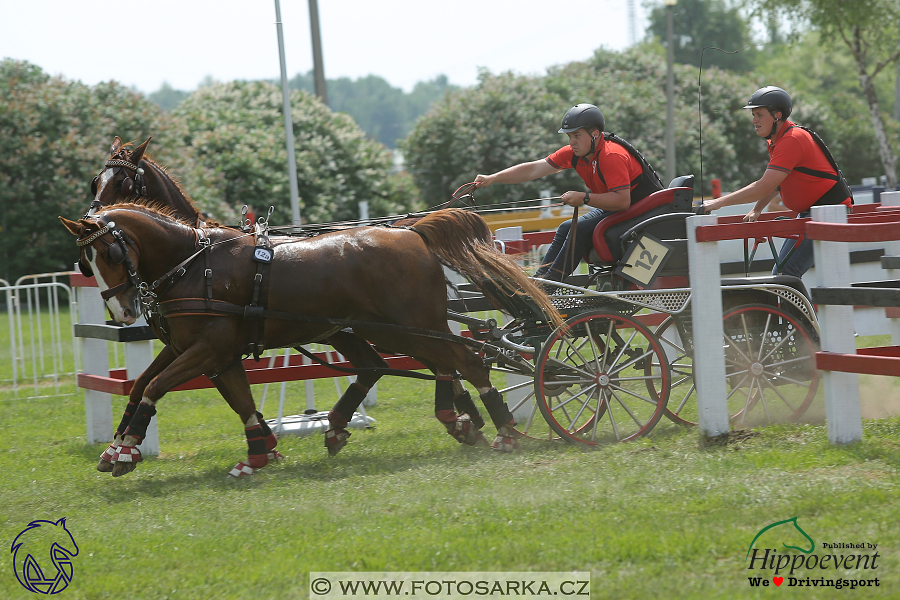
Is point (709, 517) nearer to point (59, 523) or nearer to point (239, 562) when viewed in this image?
point (239, 562)

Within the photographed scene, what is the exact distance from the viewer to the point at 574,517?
4.01m

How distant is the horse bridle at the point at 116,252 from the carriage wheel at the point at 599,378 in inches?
103

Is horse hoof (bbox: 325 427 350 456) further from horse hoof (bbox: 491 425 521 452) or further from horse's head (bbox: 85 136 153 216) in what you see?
horse's head (bbox: 85 136 153 216)

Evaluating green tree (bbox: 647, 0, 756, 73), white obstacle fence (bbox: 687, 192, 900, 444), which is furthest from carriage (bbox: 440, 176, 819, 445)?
green tree (bbox: 647, 0, 756, 73)

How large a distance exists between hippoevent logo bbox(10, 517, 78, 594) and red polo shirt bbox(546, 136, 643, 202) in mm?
3933

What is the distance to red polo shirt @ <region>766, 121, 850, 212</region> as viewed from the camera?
5.80m

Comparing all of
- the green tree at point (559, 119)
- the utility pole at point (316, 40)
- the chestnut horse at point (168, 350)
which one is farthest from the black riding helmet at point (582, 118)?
the green tree at point (559, 119)

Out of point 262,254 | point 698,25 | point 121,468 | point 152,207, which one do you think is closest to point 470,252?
point 262,254

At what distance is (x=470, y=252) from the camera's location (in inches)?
231

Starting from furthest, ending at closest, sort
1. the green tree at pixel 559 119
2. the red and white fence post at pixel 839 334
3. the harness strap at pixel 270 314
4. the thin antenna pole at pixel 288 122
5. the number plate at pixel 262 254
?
the green tree at pixel 559 119 < the thin antenna pole at pixel 288 122 < the number plate at pixel 262 254 < the harness strap at pixel 270 314 < the red and white fence post at pixel 839 334

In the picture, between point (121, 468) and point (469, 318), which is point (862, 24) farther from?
point (121, 468)

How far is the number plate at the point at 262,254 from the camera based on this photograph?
5.54 m

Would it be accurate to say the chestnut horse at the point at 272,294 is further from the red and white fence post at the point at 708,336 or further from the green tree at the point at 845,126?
the green tree at the point at 845,126

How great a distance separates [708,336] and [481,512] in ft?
6.22
